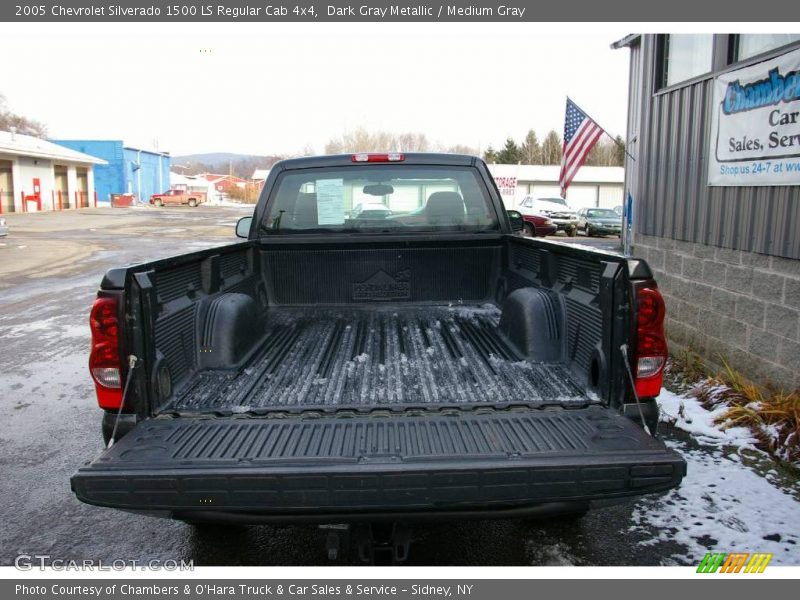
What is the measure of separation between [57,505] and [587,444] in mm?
3205

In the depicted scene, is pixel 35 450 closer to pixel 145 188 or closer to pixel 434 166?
pixel 434 166

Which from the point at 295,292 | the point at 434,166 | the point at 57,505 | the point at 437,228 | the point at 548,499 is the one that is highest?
the point at 434,166

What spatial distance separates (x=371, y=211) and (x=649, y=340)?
282cm

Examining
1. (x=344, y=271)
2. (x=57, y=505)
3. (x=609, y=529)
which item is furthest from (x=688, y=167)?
(x=57, y=505)

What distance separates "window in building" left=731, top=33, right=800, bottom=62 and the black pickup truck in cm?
255

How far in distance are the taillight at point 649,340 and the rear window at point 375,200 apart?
7.63 feet

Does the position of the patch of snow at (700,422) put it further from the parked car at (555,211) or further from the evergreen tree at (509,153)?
the evergreen tree at (509,153)

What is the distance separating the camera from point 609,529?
3.69 meters

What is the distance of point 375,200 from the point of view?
5.18 metres

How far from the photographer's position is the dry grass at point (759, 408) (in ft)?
14.9

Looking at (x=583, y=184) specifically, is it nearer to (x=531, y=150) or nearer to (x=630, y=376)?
(x=531, y=150)

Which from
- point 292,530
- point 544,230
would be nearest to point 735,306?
point 292,530

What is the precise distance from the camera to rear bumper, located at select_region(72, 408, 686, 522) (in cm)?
235

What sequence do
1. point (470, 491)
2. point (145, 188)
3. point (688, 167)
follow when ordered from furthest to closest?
point (145, 188)
point (688, 167)
point (470, 491)
